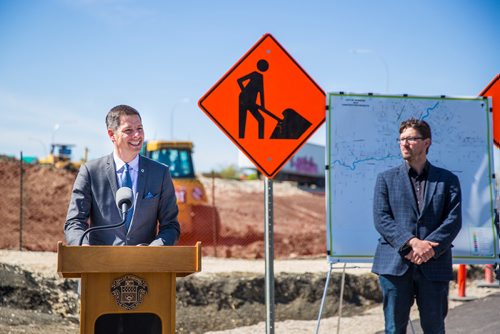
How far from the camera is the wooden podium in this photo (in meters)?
3.80

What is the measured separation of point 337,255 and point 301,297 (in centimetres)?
558

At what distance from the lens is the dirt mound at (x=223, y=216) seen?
2352cm

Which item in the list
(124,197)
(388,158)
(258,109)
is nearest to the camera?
(124,197)

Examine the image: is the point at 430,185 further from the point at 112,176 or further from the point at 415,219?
the point at 112,176

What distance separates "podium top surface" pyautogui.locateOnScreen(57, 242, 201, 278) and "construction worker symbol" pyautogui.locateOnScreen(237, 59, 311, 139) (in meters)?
2.93

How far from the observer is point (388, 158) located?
7.80 meters

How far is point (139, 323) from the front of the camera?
3916mm

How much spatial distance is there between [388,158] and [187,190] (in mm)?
15700

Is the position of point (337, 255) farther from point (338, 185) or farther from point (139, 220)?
point (139, 220)

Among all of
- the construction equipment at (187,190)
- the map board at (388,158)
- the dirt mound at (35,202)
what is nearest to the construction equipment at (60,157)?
the dirt mound at (35,202)

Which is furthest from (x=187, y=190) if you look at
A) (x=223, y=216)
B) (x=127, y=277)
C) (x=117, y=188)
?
(x=127, y=277)

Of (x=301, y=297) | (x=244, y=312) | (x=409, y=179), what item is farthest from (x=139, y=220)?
(x=301, y=297)

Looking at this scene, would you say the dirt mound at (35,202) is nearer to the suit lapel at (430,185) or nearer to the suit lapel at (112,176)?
the suit lapel at (430,185)

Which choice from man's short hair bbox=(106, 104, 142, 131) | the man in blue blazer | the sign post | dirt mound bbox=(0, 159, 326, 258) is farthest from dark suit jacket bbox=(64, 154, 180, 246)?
dirt mound bbox=(0, 159, 326, 258)
